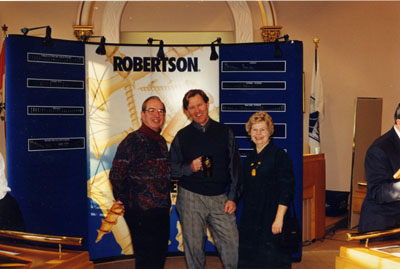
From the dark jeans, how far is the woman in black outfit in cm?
61

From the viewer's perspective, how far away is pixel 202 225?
3.49 metres

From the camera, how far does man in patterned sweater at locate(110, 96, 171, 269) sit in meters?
3.36

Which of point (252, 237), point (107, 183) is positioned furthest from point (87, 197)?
point (252, 237)

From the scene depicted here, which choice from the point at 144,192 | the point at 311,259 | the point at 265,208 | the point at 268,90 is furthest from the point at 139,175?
the point at 311,259

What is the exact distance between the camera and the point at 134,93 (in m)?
4.31

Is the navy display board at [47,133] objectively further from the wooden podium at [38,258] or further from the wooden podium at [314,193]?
the wooden podium at [314,193]

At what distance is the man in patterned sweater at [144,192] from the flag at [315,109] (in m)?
3.18

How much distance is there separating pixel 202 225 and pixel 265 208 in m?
0.62

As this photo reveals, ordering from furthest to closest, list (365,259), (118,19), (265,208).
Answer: (118,19) < (265,208) < (365,259)

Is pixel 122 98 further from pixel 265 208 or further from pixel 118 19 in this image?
pixel 118 19

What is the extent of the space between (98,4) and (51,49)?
2.65 m

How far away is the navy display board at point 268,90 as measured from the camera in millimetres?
4246

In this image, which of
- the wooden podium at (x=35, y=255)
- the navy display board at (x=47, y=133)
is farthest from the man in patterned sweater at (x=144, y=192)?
the wooden podium at (x=35, y=255)

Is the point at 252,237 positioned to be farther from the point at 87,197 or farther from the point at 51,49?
the point at 51,49
